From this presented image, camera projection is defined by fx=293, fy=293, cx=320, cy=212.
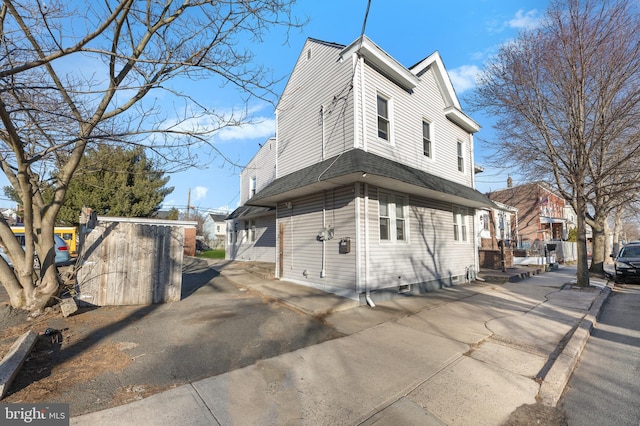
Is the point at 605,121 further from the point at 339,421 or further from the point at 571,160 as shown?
the point at 339,421

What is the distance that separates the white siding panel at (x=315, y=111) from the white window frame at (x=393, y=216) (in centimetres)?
195

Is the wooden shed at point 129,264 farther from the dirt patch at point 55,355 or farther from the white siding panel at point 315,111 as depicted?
the white siding panel at point 315,111

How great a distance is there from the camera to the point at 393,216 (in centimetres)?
852

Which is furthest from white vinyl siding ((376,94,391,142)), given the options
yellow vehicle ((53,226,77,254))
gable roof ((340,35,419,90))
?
yellow vehicle ((53,226,77,254))

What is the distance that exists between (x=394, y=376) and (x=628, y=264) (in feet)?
48.4

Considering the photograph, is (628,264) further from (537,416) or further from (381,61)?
(537,416)

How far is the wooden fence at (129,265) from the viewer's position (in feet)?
20.0

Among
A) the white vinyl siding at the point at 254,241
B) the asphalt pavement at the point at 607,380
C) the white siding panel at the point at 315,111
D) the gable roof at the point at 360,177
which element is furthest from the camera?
the white vinyl siding at the point at 254,241

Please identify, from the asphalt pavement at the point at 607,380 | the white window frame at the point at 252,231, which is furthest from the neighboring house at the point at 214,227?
the asphalt pavement at the point at 607,380

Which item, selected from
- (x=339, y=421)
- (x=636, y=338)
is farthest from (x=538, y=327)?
(x=339, y=421)

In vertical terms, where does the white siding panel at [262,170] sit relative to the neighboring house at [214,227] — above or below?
above

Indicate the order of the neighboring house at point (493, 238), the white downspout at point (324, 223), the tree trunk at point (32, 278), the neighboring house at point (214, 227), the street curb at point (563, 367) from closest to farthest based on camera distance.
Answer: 1. the street curb at point (563, 367)
2. the tree trunk at point (32, 278)
3. the white downspout at point (324, 223)
4. the neighboring house at point (493, 238)
5. the neighboring house at point (214, 227)

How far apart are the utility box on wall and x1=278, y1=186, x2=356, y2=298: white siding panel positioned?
0.09 m

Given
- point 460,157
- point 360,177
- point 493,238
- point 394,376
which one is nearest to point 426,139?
point 460,157
